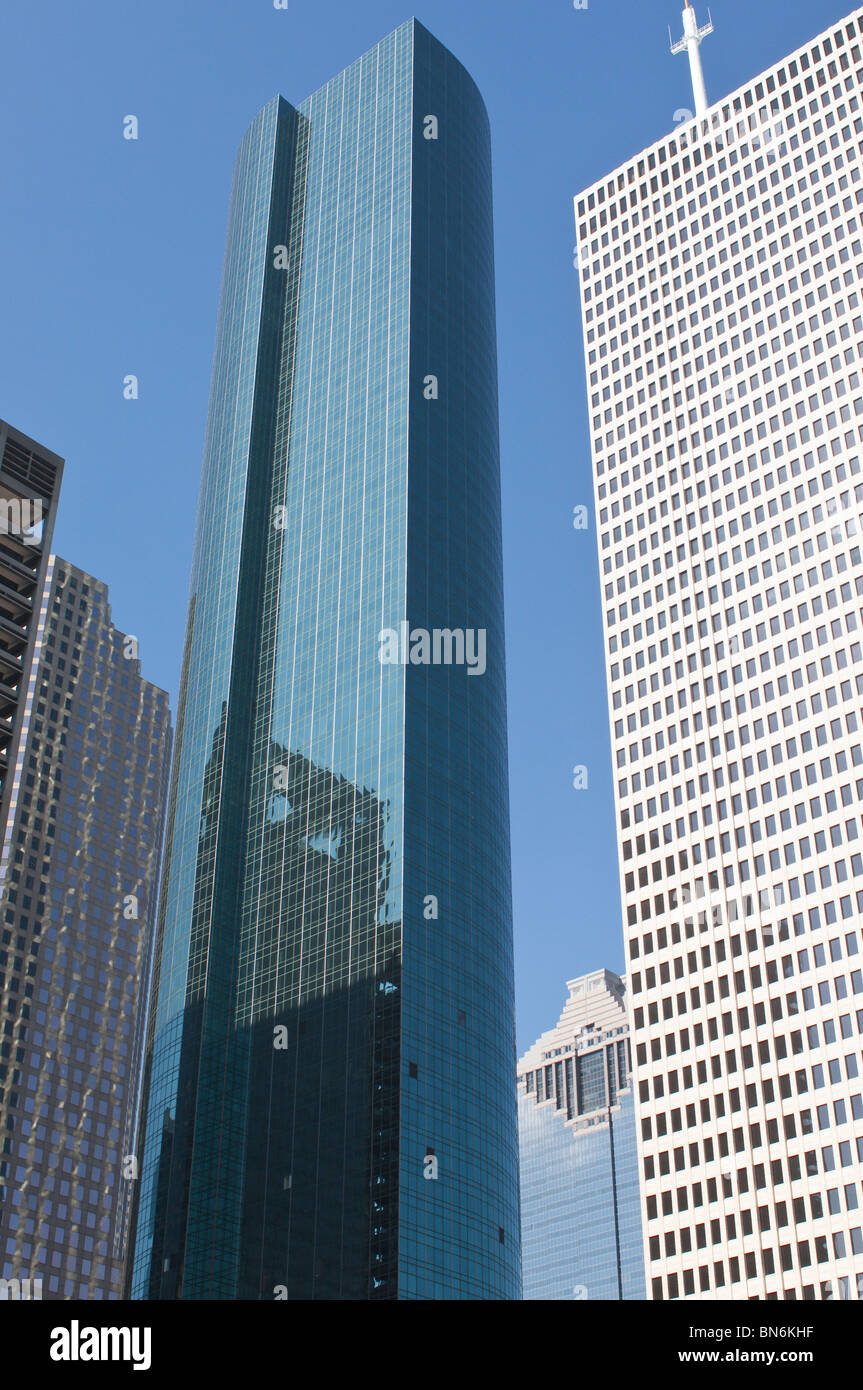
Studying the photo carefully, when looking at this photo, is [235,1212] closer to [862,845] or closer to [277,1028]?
[277,1028]

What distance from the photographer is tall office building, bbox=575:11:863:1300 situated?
101 meters

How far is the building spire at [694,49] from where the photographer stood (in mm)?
154750

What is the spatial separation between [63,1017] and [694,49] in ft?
434

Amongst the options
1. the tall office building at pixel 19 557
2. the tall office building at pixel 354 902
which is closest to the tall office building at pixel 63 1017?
the tall office building at pixel 354 902

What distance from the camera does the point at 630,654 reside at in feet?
420

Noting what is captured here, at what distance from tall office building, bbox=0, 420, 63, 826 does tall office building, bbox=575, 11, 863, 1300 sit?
53.2 meters

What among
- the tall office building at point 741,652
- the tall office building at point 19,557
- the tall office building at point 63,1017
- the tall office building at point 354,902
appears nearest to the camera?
the tall office building at point 19,557

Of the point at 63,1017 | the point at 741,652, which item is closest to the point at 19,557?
the point at 741,652

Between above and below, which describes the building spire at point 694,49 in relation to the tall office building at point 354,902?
above

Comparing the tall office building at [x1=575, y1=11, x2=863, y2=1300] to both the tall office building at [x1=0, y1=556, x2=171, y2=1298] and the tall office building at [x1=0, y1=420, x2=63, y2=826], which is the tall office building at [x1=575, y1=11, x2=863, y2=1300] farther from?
the tall office building at [x1=0, y1=556, x2=171, y2=1298]

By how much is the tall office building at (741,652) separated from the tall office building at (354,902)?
122 ft

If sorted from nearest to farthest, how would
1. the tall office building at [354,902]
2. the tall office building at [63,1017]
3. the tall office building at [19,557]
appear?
the tall office building at [19,557] → the tall office building at [354,902] → the tall office building at [63,1017]

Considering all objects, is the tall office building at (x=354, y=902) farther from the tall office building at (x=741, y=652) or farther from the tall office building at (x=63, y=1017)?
the tall office building at (x=741, y=652)
